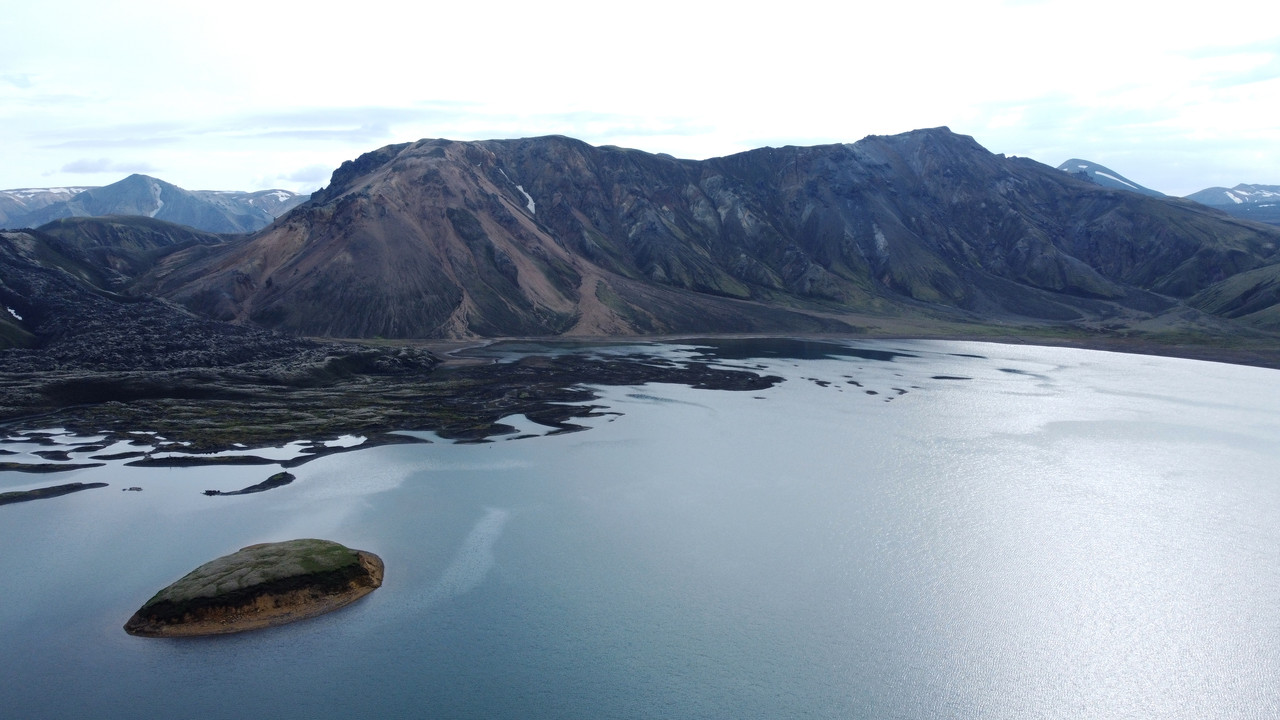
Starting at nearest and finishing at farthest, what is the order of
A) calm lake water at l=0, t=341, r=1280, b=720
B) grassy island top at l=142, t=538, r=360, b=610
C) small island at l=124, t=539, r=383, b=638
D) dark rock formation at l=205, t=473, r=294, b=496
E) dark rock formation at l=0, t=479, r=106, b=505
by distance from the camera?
1. calm lake water at l=0, t=341, r=1280, b=720
2. small island at l=124, t=539, r=383, b=638
3. grassy island top at l=142, t=538, r=360, b=610
4. dark rock formation at l=0, t=479, r=106, b=505
5. dark rock formation at l=205, t=473, r=294, b=496

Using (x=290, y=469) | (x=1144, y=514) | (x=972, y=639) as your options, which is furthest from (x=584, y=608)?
(x=1144, y=514)

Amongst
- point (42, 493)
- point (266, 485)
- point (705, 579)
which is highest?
point (42, 493)

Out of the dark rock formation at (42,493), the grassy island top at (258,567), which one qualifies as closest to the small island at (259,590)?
the grassy island top at (258,567)

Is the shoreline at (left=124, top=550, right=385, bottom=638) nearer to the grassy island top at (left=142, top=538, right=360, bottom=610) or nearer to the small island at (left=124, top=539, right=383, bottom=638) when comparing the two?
the small island at (left=124, top=539, right=383, bottom=638)

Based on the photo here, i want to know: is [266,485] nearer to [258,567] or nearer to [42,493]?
[42,493]

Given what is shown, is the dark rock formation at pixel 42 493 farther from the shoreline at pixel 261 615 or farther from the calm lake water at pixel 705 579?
the shoreline at pixel 261 615

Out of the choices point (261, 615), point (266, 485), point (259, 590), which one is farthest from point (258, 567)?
point (266, 485)

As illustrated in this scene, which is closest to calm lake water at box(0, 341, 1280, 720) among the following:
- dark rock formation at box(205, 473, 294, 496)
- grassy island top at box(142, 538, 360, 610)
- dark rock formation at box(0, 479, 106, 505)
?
dark rock formation at box(0, 479, 106, 505)
